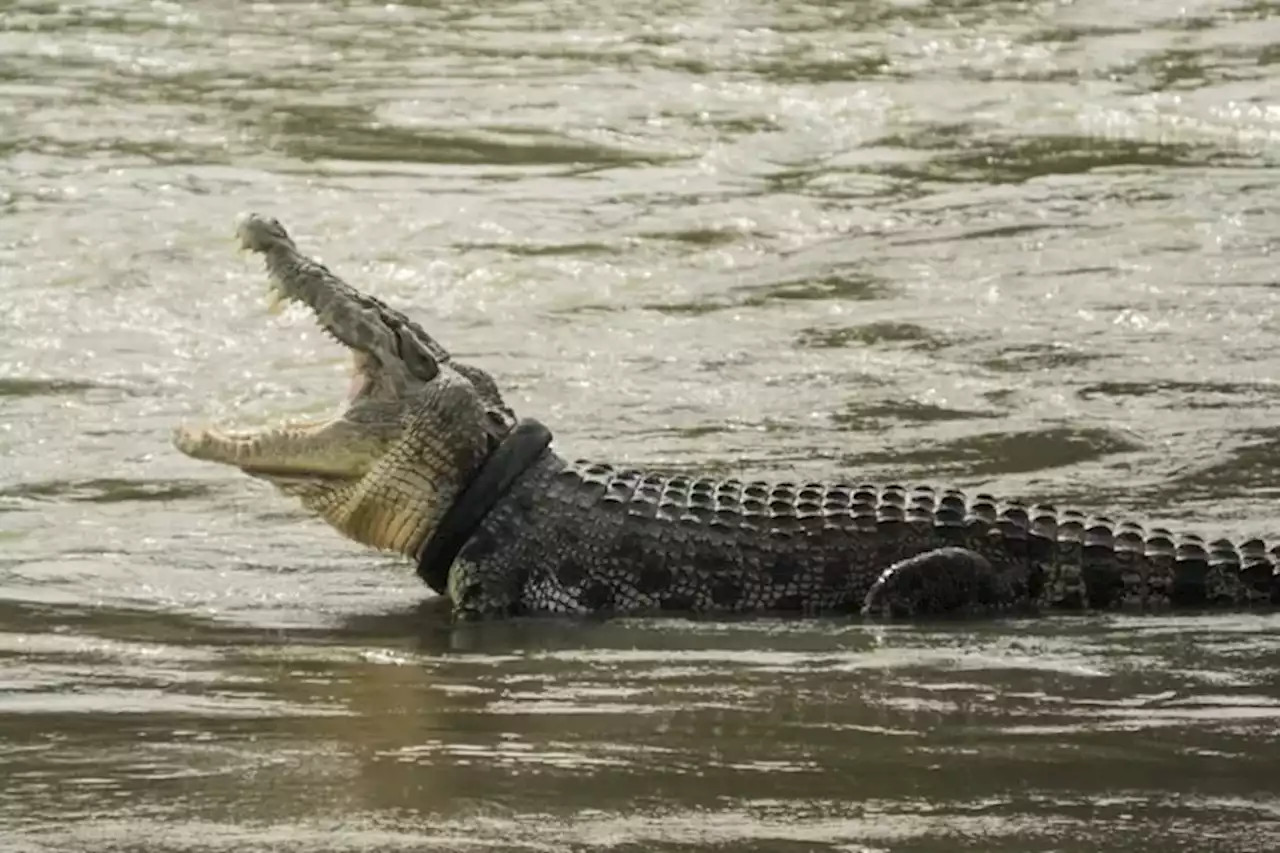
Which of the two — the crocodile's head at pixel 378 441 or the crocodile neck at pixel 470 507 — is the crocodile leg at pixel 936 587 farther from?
the crocodile's head at pixel 378 441

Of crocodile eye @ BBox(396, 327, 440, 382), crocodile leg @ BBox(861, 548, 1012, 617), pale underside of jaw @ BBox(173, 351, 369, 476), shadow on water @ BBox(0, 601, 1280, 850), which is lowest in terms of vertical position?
shadow on water @ BBox(0, 601, 1280, 850)

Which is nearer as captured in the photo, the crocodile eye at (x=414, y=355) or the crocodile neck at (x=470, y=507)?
the crocodile neck at (x=470, y=507)

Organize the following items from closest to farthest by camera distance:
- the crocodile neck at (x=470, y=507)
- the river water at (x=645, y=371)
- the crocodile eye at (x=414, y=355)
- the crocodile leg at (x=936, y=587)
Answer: the river water at (x=645, y=371) → the crocodile leg at (x=936, y=587) → the crocodile neck at (x=470, y=507) → the crocodile eye at (x=414, y=355)

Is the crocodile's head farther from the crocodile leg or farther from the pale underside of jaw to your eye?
the crocodile leg

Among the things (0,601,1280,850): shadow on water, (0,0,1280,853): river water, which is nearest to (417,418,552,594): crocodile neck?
(0,0,1280,853): river water

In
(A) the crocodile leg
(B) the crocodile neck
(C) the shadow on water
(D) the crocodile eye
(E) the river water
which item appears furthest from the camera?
(D) the crocodile eye

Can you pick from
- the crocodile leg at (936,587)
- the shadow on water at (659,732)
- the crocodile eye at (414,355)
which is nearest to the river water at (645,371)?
the shadow on water at (659,732)

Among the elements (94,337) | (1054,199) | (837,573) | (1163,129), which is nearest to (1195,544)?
(837,573)

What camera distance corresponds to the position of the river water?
412 centimetres

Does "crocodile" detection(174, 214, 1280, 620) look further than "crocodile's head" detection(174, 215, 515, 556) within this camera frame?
No

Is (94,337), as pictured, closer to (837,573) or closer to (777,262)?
(777,262)

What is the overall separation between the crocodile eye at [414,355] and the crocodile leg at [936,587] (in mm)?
1391

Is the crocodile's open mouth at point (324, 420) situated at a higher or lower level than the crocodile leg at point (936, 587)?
higher

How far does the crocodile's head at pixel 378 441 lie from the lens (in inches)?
249
